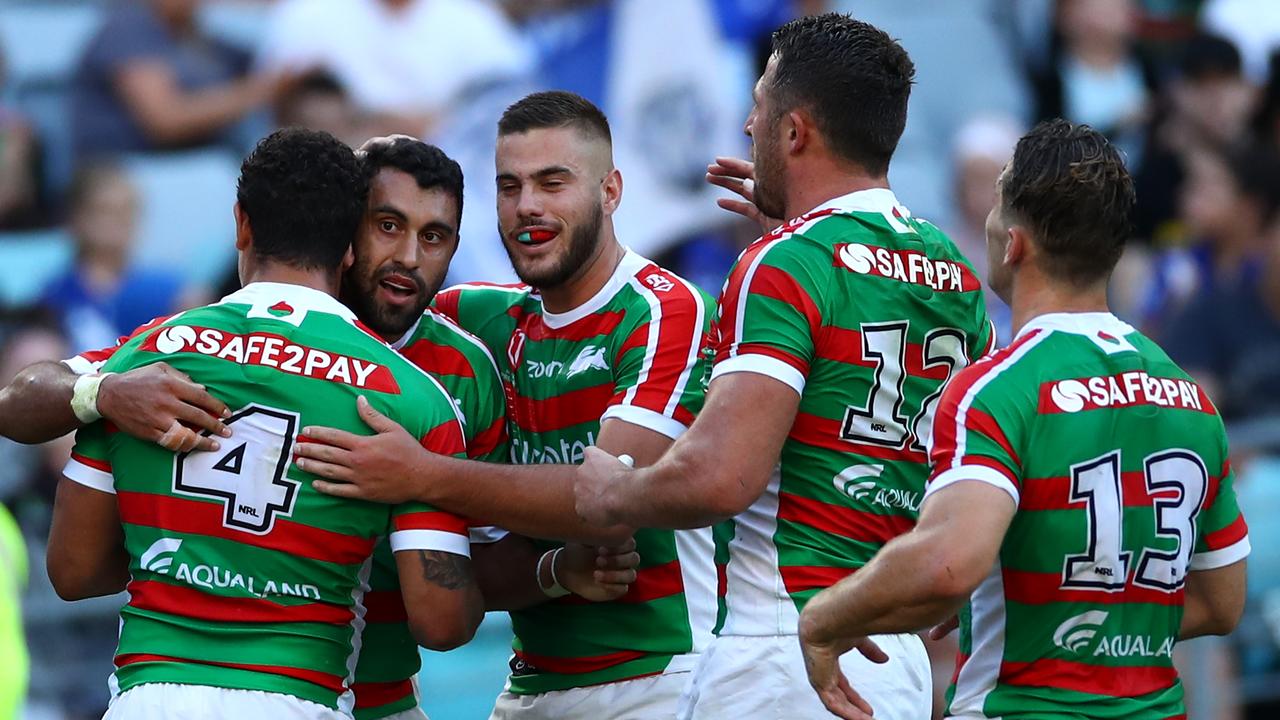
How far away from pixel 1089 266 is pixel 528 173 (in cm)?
198

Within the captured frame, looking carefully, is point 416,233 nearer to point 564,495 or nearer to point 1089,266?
point 564,495

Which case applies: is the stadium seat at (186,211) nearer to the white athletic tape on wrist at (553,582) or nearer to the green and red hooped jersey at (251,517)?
the white athletic tape on wrist at (553,582)

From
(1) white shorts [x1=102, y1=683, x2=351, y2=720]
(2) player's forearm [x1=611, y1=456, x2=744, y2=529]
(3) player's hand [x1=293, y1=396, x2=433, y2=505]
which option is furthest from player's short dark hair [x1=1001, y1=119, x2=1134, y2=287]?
(1) white shorts [x1=102, y1=683, x2=351, y2=720]

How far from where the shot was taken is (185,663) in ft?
14.9

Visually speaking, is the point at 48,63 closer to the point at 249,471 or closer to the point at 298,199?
the point at 298,199

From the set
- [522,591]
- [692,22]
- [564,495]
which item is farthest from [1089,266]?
[692,22]

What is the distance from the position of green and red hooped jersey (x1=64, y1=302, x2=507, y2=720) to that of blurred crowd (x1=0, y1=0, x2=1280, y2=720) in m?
6.07

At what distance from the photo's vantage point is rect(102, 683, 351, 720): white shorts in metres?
4.49

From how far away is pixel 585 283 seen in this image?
5.46 m

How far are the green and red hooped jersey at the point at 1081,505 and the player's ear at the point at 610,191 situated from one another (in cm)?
179

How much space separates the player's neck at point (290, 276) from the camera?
15.9 ft

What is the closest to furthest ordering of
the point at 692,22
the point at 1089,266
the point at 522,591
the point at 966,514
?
the point at 966,514 → the point at 1089,266 → the point at 522,591 → the point at 692,22

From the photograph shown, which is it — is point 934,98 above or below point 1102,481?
above

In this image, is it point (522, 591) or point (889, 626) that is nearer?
point (889, 626)
